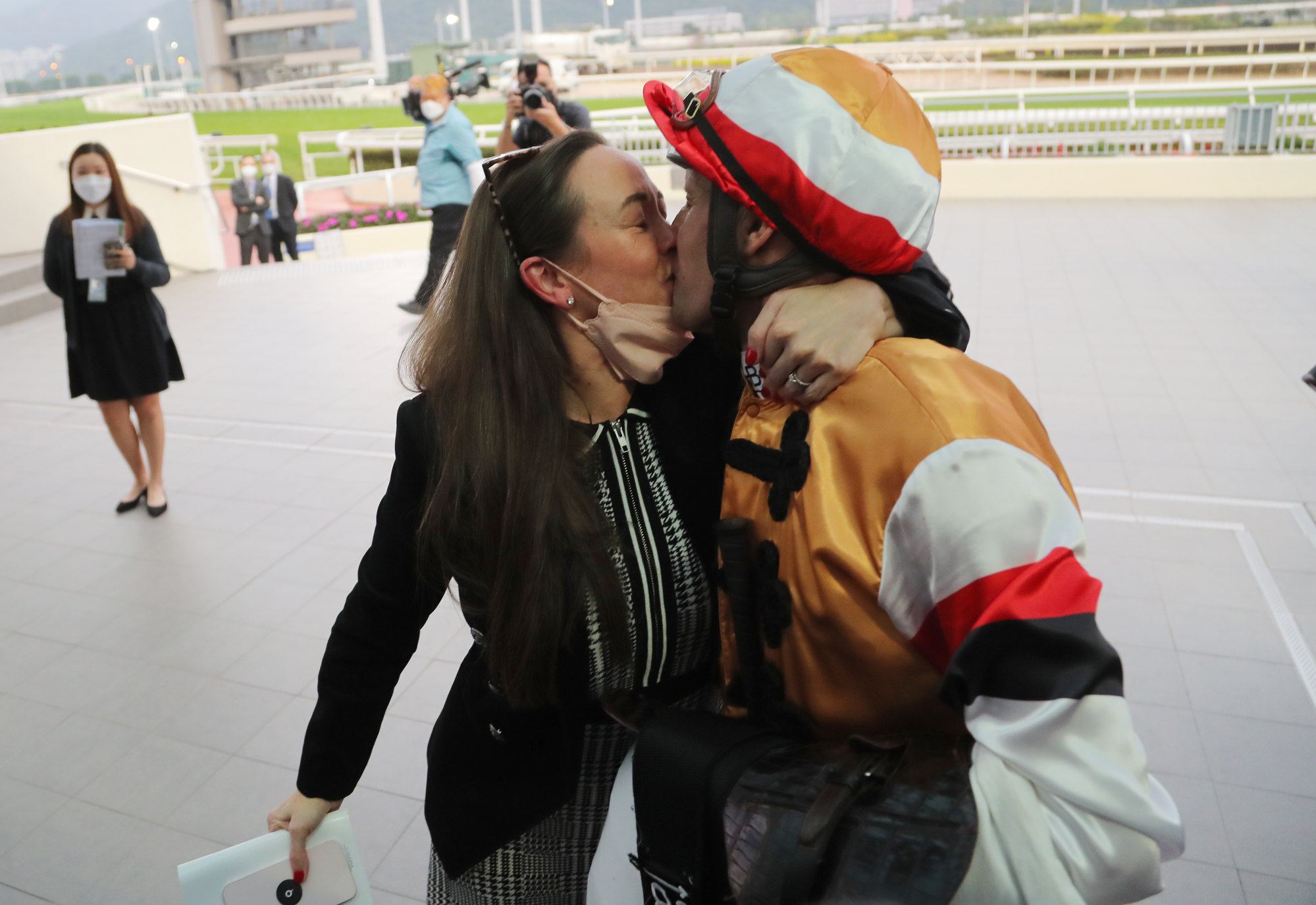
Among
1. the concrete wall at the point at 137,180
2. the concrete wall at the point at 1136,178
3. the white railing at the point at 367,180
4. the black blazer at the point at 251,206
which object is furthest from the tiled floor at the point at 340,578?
the white railing at the point at 367,180

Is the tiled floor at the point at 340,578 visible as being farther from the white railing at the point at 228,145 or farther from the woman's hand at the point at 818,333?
the white railing at the point at 228,145

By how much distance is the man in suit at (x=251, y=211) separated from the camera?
1186cm

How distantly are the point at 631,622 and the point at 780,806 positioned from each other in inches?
18.3

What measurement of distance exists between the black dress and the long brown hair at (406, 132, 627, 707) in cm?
395

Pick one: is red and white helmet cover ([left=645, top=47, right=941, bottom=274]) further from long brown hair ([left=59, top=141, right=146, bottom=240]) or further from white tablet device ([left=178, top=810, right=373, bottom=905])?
long brown hair ([left=59, top=141, right=146, bottom=240])

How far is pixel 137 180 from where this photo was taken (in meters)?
11.6

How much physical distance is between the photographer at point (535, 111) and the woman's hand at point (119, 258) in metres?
2.22

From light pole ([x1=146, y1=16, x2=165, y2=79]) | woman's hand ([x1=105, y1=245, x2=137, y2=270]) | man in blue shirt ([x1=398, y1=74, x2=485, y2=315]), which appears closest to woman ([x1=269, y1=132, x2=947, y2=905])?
woman's hand ([x1=105, y1=245, x2=137, y2=270])

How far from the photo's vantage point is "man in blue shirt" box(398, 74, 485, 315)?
732 centimetres

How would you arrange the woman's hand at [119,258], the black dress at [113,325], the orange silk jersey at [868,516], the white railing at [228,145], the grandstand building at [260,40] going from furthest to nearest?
the grandstand building at [260,40]
the white railing at [228,145]
the black dress at [113,325]
the woman's hand at [119,258]
the orange silk jersey at [868,516]

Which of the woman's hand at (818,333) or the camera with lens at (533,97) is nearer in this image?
the woman's hand at (818,333)

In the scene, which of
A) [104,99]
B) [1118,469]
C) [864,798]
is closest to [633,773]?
[864,798]

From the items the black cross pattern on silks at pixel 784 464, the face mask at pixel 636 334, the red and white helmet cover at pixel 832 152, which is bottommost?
the black cross pattern on silks at pixel 784 464

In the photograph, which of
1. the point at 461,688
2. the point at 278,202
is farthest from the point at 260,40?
the point at 461,688
